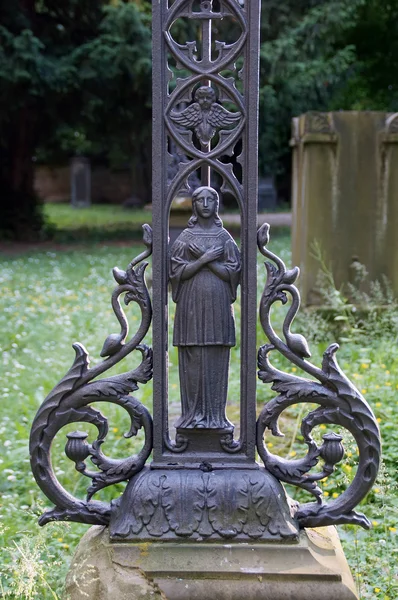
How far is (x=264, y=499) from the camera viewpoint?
256 cm

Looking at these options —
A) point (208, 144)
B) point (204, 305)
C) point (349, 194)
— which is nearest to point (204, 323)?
point (204, 305)

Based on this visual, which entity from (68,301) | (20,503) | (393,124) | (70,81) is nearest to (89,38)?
(70,81)

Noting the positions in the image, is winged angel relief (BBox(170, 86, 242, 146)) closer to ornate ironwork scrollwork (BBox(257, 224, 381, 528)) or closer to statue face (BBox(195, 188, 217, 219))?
statue face (BBox(195, 188, 217, 219))

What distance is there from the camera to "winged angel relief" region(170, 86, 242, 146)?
2.54 m

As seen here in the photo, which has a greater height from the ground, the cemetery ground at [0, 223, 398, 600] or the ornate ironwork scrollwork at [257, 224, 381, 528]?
the ornate ironwork scrollwork at [257, 224, 381, 528]

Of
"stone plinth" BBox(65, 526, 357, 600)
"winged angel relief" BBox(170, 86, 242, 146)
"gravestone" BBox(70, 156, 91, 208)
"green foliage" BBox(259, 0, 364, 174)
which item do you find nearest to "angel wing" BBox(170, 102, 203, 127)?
"winged angel relief" BBox(170, 86, 242, 146)

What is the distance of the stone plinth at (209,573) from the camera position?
2.40 m

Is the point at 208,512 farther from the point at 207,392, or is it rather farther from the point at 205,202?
the point at 205,202

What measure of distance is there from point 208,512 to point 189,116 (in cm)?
136

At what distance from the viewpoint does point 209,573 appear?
244cm

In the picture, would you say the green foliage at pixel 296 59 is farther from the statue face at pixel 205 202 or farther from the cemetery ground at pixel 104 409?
the statue face at pixel 205 202

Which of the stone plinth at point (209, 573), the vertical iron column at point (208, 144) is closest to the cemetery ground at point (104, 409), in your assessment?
the stone plinth at point (209, 573)

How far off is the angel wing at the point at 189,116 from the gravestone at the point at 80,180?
28533 mm

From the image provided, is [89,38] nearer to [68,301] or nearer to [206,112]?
[68,301]
